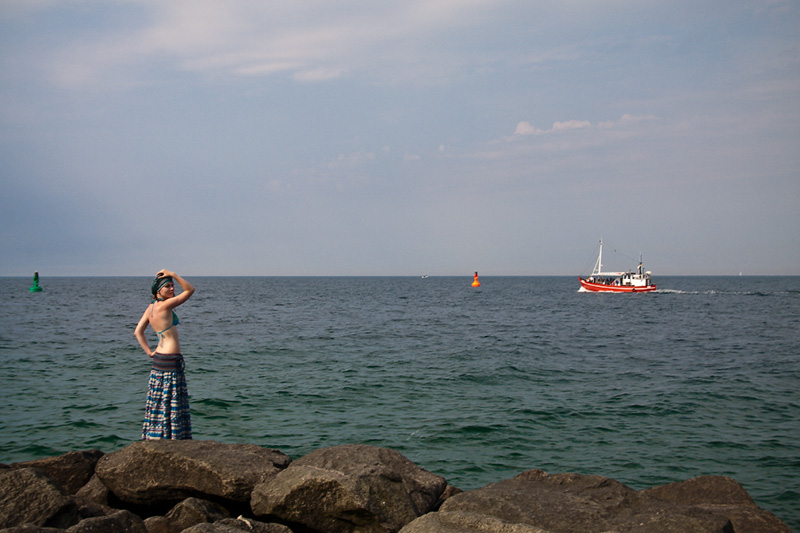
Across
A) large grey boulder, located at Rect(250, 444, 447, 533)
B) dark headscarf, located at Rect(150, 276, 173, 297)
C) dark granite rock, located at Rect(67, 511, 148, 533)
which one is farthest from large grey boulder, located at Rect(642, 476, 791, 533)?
dark headscarf, located at Rect(150, 276, 173, 297)

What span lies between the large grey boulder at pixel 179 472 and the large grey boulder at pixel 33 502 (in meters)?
0.91

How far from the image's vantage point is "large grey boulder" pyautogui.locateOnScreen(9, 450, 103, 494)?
8.13m

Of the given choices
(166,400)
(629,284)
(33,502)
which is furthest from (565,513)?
(629,284)

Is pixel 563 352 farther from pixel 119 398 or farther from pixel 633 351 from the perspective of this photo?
pixel 119 398

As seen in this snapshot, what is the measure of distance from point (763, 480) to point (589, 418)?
4.53m

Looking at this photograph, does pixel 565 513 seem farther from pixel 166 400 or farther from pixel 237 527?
pixel 166 400

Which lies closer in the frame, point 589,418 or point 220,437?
point 220,437

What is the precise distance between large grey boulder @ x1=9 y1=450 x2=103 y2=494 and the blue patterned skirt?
91cm

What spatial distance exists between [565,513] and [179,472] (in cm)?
446

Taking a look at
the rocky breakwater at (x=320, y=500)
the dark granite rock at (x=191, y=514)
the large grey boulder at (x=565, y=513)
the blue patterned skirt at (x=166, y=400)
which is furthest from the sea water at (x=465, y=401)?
the dark granite rock at (x=191, y=514)

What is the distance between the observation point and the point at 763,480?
10.9 meters

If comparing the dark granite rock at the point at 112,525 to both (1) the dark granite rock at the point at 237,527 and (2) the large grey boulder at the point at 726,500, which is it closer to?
(1) the dark granite rock at the point at 237,527

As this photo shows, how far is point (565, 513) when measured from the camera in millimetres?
6617

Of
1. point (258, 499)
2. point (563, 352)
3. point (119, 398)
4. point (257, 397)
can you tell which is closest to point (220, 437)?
point (257, 397)
